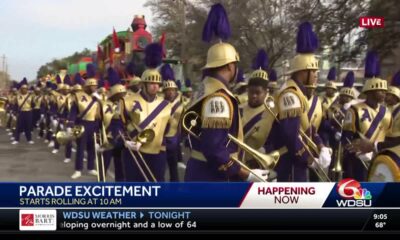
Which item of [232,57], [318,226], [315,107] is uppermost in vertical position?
[232,57]

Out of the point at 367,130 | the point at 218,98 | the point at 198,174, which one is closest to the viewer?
the point at 218,98

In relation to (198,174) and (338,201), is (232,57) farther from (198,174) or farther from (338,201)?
(338,201)

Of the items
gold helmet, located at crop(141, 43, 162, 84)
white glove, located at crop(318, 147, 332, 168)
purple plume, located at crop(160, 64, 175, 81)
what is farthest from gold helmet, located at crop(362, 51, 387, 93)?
purple plume, located at crop(160, 64, 175, 81)

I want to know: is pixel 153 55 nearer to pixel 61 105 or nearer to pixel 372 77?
pixel 372 77

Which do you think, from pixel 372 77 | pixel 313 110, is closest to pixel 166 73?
pixel 372 77

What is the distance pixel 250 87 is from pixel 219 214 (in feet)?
9.50

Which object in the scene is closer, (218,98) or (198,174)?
(218,98)

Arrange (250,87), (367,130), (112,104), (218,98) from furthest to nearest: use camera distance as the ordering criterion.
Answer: (112,104) → (367,130) → (250,87) → (218,98)

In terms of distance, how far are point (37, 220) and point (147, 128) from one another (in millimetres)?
2697

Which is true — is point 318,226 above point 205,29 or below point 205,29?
below

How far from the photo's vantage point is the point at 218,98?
4.28 meters

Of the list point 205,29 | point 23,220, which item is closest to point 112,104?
point 205,29

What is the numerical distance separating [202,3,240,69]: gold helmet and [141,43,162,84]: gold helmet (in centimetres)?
191

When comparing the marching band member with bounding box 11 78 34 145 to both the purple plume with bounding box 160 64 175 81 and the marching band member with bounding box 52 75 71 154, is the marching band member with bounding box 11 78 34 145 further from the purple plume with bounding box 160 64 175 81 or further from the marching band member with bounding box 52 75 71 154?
the purple plume with bounding box 160 64 175 81
